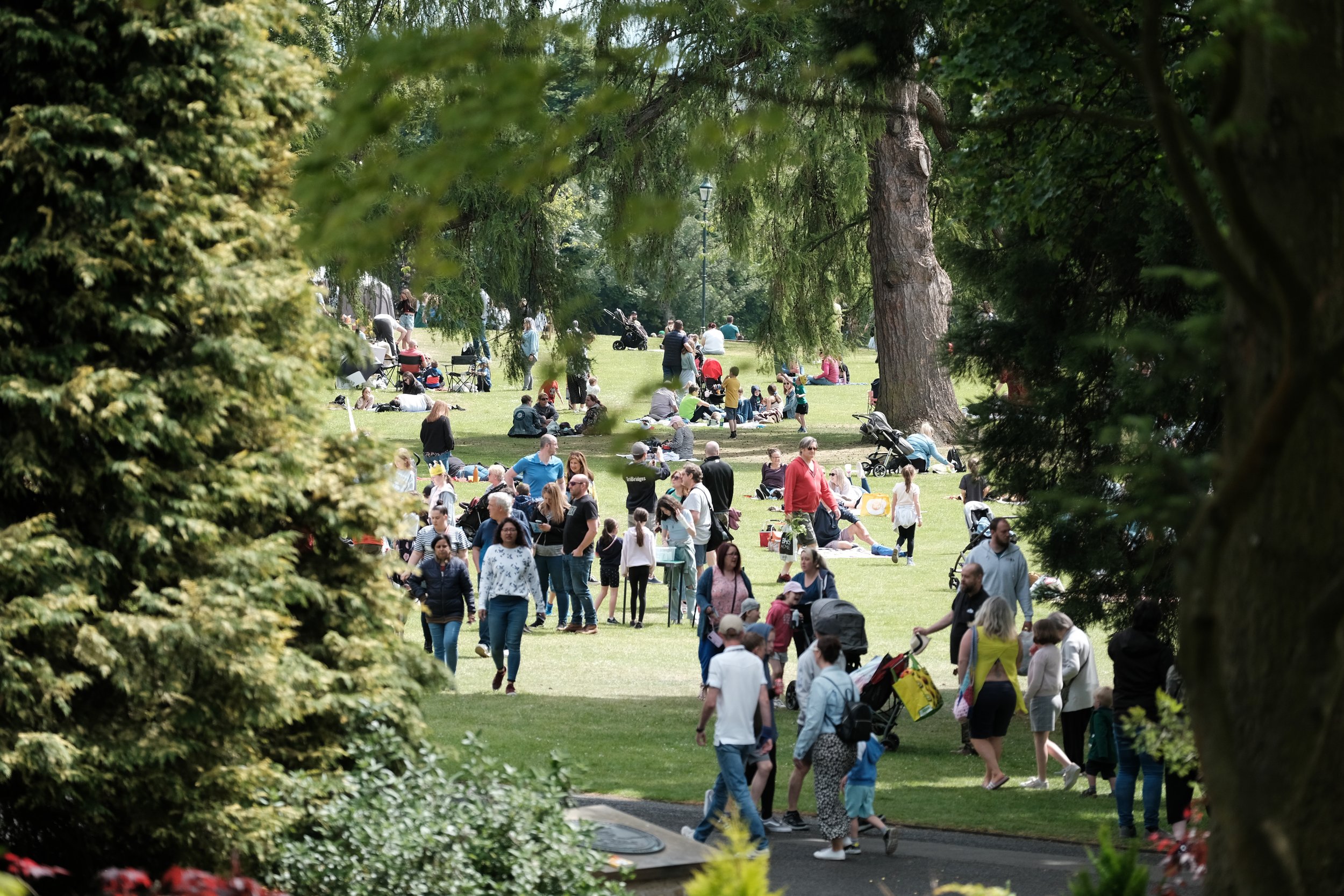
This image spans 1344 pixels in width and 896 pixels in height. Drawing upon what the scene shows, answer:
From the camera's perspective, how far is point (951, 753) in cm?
1458

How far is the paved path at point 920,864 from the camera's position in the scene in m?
9.91

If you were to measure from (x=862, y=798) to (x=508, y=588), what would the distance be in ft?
18.5

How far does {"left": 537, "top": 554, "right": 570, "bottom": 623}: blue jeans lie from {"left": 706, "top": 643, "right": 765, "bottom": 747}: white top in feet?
29.0

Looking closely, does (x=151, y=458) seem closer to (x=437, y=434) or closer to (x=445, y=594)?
(x=445, y=594)

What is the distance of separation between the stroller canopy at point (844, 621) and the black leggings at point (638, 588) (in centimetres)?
620

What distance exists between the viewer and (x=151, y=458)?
786 cm

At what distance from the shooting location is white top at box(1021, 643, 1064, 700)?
1266cm

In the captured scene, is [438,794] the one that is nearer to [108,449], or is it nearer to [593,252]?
[108,449]

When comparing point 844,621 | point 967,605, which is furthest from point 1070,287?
point 844,621

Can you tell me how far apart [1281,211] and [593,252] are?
16972 millimetres

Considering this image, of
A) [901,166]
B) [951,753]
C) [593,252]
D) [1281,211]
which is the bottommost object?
[951,753]

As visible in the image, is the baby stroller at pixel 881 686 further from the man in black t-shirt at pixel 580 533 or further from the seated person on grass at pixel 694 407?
the seated person on grass at pixel 694 407

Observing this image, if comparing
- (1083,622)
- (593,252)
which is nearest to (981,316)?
(1083,622)

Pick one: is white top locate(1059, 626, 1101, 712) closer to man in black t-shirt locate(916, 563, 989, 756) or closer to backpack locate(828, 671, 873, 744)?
man in black t-shirt locate(916, 563, 989, 756)
